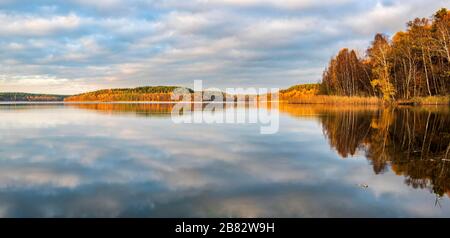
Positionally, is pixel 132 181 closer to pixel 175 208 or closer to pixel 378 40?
pixel 175 208

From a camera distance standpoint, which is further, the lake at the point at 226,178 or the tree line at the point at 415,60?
the tree line at the point at 415,60

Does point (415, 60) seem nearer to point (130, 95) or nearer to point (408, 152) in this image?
point (408, 152)

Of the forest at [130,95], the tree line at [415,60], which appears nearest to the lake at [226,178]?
the tree line at [415,60]

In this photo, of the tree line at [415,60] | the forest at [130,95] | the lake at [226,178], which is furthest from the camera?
the forest at [130,95]

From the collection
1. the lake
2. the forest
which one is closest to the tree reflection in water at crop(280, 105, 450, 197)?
the lake

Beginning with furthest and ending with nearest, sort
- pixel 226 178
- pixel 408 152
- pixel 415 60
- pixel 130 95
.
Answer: pixel 130 95 < pixel 415 60 < pixel 408 152 < pixel 226 178

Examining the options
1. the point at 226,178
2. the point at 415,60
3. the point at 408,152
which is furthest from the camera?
the point at 415,60

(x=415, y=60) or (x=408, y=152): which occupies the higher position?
(x=415, y=60)

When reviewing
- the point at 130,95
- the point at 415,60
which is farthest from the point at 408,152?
the point at 130,95

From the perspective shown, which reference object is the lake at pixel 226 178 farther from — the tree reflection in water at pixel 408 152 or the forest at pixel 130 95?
the forest at pixel 130 95

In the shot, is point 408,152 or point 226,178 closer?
point 226,178
